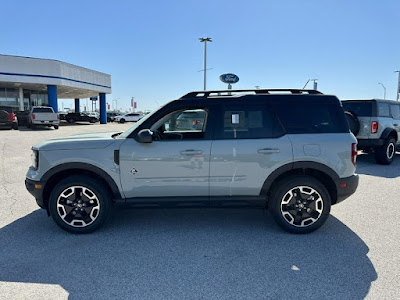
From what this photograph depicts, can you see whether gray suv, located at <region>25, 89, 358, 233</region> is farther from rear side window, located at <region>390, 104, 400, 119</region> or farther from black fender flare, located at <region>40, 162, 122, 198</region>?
rear side window, located at <region>390, 104, 400, 119</region>

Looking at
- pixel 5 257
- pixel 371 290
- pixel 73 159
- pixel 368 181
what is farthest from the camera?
pixel 368 181

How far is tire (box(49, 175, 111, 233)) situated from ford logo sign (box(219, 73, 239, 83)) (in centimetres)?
2067

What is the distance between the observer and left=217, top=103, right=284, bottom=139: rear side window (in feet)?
12.4

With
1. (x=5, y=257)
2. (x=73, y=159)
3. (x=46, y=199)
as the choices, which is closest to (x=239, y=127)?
(x=73, y=159)

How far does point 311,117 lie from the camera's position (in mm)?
3865

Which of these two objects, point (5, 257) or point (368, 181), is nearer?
point (5, 257)

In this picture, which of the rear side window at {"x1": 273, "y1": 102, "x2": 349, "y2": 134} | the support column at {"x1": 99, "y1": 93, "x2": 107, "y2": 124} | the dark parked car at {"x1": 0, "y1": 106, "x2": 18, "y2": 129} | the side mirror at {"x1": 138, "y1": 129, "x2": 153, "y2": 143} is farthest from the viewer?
the support column at {"x1": 99, "y1": 93, "x2": 107, "y2": 124}

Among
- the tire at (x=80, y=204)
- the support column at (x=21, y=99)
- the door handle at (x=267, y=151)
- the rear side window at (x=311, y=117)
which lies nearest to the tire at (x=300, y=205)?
the door handle at (x=267, y=151)

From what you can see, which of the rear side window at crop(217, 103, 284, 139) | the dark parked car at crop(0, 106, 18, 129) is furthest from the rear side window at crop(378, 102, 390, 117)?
the dark parked car at crop(0, 106, 18, 129)

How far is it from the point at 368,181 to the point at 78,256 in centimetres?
630

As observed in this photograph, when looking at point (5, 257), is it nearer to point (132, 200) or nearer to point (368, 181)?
point (132, 200)

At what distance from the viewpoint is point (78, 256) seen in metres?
3.27

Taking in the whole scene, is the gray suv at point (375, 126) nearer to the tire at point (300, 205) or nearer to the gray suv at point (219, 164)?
the gray suv at point (219, 164)

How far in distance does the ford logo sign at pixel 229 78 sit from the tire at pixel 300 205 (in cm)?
2041
